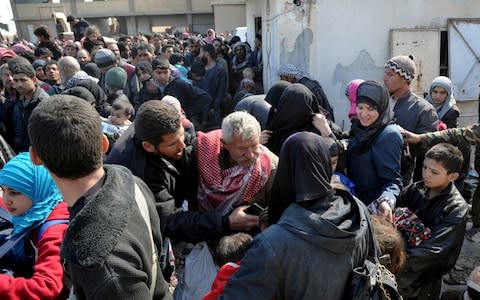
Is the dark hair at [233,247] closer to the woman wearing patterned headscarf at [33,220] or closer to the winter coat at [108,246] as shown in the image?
the winter coat at [108,246]

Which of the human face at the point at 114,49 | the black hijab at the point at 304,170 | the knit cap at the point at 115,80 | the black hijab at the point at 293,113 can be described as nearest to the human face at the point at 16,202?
the black hijab at the point at 304,170

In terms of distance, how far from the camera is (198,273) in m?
2.15

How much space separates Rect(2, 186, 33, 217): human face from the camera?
5.95 ft

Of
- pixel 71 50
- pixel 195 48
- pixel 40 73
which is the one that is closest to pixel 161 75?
pixel 40 73

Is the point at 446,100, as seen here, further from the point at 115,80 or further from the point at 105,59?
the point at 105,59

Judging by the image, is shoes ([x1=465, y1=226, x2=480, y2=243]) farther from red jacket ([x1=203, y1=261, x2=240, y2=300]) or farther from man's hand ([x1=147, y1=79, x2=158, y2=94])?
man's hand ([x1=147, y1=79, x2=158, y2=94])

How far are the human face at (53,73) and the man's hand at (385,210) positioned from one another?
471 cm

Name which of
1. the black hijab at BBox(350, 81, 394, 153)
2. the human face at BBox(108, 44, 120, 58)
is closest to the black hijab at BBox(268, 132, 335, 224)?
the black hijab at BBox(350, 81, 394, 153)

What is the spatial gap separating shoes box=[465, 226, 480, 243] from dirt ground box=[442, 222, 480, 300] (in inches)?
1.5

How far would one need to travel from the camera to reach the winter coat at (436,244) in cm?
241

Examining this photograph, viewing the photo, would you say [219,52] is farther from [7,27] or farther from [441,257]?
[7,27]

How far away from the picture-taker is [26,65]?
3.91 meters

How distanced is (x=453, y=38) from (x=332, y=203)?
21.3 ft

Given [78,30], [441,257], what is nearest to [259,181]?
[441,257]
